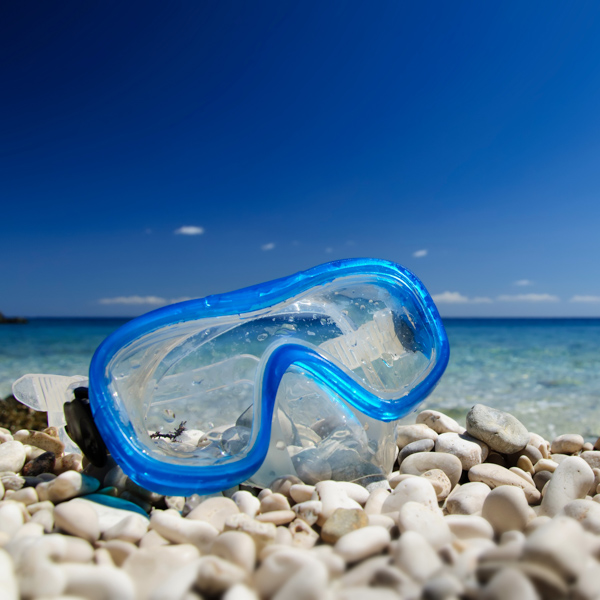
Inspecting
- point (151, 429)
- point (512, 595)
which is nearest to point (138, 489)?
point (151, 429)

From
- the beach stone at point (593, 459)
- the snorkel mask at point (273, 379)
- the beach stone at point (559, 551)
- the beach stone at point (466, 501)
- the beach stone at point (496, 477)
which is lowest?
the beach stone at point (593, 459)

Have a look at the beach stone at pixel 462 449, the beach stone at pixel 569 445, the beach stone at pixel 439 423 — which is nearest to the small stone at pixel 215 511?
the beach stone at pixel 462 449

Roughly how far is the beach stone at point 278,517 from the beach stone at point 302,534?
0.05m

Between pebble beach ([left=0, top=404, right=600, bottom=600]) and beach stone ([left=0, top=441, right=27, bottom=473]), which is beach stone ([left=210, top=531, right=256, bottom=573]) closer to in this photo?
pebble beach ([left=0, top=404, right=600, bottom=600])

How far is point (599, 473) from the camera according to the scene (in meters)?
2.91

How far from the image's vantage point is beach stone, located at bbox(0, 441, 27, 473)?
9.40 ft

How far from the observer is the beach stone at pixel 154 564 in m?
1.51

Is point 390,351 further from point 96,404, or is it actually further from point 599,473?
point 96,404

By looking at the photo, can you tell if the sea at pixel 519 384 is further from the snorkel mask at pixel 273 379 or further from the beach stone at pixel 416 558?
the beach stone at pixel 416 558

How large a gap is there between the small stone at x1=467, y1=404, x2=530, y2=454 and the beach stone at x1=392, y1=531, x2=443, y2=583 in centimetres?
191

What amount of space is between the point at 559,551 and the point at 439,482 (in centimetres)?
142

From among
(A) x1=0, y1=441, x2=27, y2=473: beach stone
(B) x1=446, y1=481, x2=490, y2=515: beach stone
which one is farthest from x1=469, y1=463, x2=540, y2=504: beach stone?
(A) x1=0, y1=441, x2=27, y2=473: beach stone

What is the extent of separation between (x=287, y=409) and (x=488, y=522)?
1243 millimetres

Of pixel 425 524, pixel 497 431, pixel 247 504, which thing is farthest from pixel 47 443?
pixel 497 431
